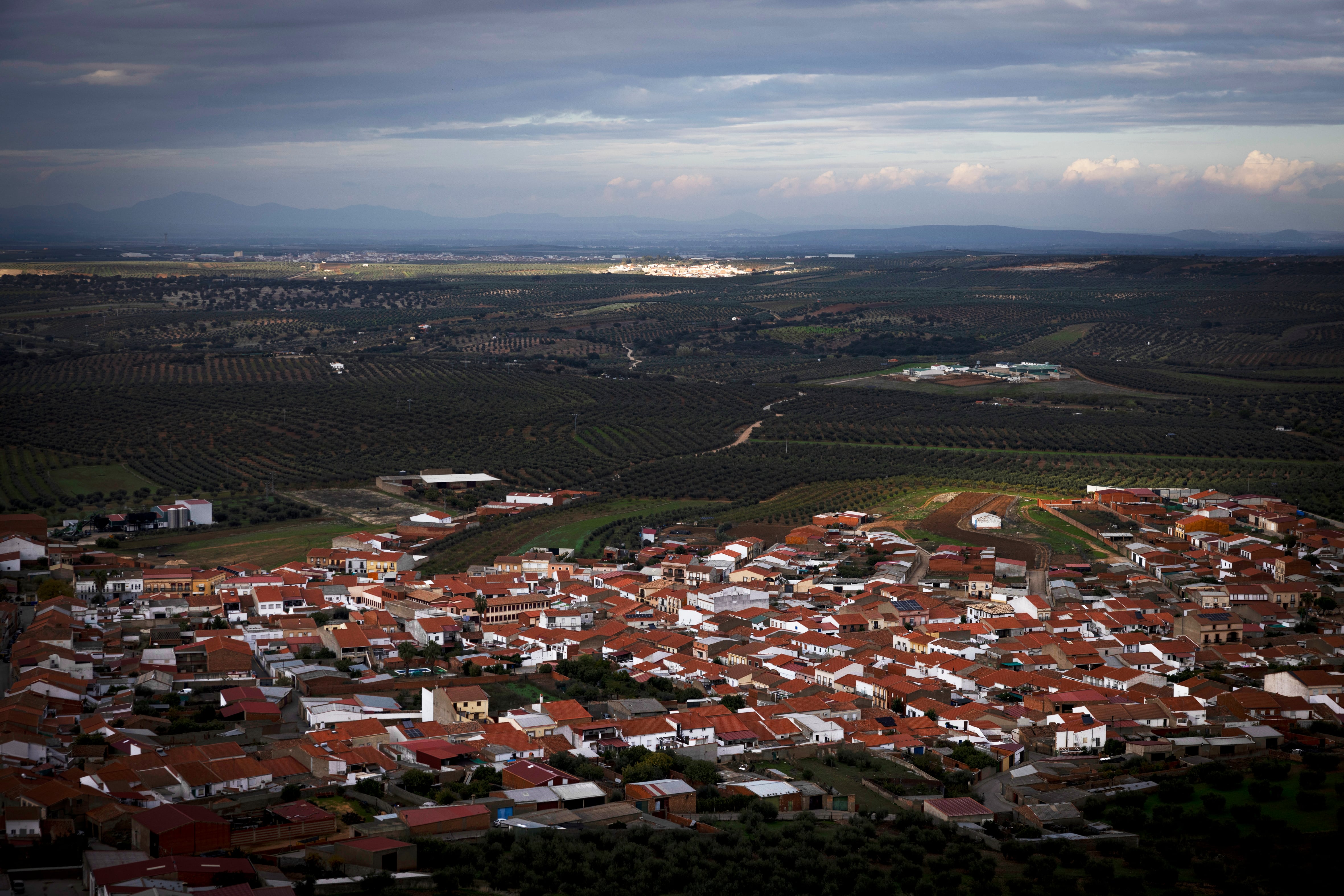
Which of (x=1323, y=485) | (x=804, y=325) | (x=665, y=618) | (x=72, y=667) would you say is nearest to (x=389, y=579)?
(x=665, y=618)

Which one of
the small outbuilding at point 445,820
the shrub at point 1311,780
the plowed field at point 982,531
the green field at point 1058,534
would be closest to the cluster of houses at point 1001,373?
the plowed field at point 982,531

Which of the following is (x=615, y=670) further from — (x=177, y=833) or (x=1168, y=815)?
(x=177, y=833)

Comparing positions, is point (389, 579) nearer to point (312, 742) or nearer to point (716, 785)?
point (312, 742)

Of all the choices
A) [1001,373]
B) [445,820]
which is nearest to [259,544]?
[445,820]

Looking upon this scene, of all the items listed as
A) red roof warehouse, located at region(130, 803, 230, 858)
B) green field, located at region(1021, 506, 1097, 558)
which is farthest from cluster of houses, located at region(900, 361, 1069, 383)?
red roof warehouse, located at region(130, 803, 230, 858)

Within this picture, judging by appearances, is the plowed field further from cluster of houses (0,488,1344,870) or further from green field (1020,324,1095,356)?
green field (1020,324,1095,356)

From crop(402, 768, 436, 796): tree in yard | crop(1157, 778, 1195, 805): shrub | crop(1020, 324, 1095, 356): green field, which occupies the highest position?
crop(1020, 324, 1095, 356): green field

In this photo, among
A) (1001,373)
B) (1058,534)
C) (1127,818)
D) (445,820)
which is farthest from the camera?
(1001,373)
